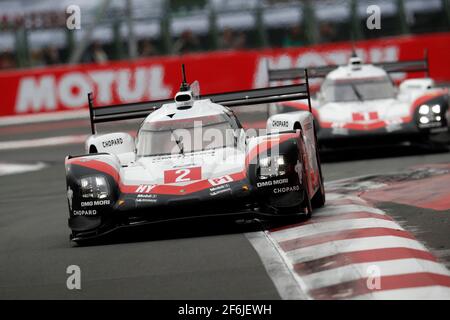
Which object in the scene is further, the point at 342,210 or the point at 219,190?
the point at 342,210

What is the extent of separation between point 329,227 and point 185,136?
6.83 feet

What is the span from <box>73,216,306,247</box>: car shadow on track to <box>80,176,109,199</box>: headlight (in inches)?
13.4

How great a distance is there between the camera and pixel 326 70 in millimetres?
17219

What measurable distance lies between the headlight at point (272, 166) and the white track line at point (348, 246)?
1223mm

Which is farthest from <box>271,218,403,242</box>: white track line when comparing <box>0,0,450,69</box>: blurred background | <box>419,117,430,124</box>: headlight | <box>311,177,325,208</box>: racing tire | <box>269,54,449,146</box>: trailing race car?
<box>0,0,450,69</box>: blurred background

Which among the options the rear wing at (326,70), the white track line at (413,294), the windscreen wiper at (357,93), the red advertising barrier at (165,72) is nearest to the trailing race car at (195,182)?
the white track line at (413,294)

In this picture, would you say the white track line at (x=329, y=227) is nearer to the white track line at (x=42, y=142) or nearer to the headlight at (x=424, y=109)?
the headlight at (x=424, y=109)

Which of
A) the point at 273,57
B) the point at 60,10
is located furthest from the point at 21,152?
the point at 273,57

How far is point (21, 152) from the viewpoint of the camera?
22047 mm

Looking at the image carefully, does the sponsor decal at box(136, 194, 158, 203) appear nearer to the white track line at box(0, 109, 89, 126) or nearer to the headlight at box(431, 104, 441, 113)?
the headlight at box(431, 104, 441, 113)

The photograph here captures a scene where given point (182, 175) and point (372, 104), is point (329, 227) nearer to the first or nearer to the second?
point (182, 175)

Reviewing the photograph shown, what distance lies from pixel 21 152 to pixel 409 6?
32.4 feet

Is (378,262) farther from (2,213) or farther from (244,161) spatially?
(2,213)

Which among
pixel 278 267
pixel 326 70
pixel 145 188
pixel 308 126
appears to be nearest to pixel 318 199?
pixel 308 126
